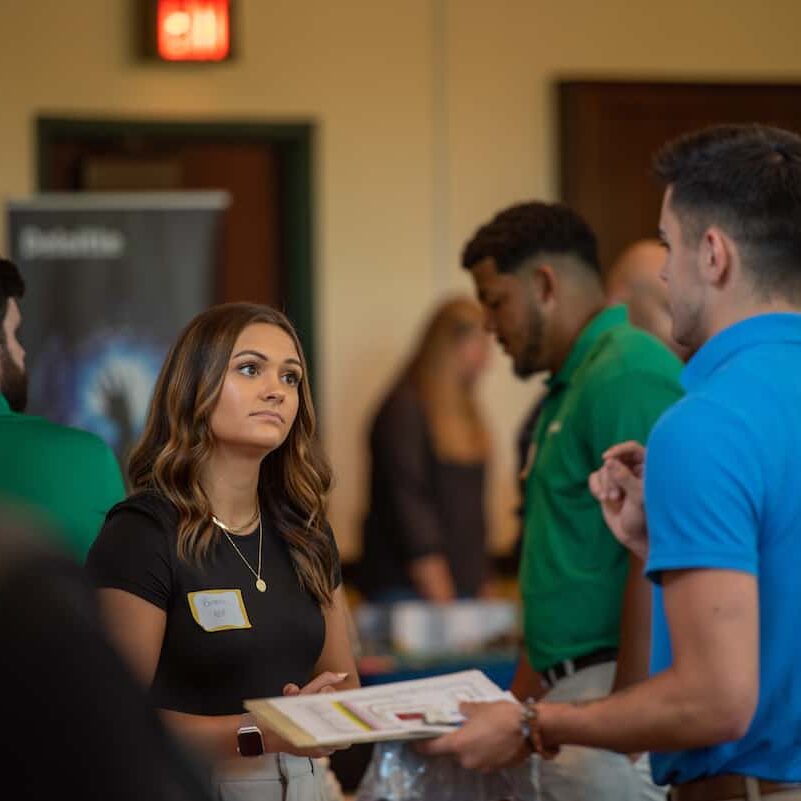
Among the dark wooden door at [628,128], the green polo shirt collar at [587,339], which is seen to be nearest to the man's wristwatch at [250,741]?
the green polo shirt collar at [587,339]

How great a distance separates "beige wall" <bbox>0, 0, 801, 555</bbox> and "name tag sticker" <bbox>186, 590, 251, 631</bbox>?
4.53 m

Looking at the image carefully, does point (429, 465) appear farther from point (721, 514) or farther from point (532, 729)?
point (721, 514)

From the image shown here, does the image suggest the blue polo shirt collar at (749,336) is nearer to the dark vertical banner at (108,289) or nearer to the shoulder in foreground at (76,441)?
the shoulder in foreground at (76,441)

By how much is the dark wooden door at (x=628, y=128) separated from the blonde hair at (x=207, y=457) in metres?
4.67

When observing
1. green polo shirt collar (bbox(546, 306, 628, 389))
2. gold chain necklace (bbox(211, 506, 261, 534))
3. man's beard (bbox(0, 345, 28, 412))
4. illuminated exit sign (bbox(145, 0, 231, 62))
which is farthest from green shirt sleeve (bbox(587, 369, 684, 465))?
illuminated exit sign (bbox(145, 0, 231, 62))

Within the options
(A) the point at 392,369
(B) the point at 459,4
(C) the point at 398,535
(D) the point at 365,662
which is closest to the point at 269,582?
(D) the point at 365,662

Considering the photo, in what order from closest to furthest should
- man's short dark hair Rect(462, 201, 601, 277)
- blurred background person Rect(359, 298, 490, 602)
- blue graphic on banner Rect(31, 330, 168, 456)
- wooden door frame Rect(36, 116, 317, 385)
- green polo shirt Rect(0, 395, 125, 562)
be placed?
green polo shirt Rect(0, 395, 125, 562), man's short dark hair Rect(462, 201, 601, 277), blue graphic on banner Rect(31, 330, 168, 456), blurred background person Rect(359, 298, 490, 602), wooden door frame Rect(36, 116, 317, 385)

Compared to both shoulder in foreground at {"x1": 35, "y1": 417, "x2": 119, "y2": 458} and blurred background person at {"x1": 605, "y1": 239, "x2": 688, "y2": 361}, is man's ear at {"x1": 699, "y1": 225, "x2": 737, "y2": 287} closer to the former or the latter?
shoulder in foreground at {"x1": 35, "y1": 417, "x2": 119, "y2": 458}

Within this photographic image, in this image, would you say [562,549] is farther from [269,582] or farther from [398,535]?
[398,535]

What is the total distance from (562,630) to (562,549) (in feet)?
0.50

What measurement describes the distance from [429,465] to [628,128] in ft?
7.10

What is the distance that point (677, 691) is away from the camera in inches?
70.3

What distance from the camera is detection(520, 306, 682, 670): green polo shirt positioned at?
289 cm

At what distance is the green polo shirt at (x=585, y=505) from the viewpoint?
289 centimetres
